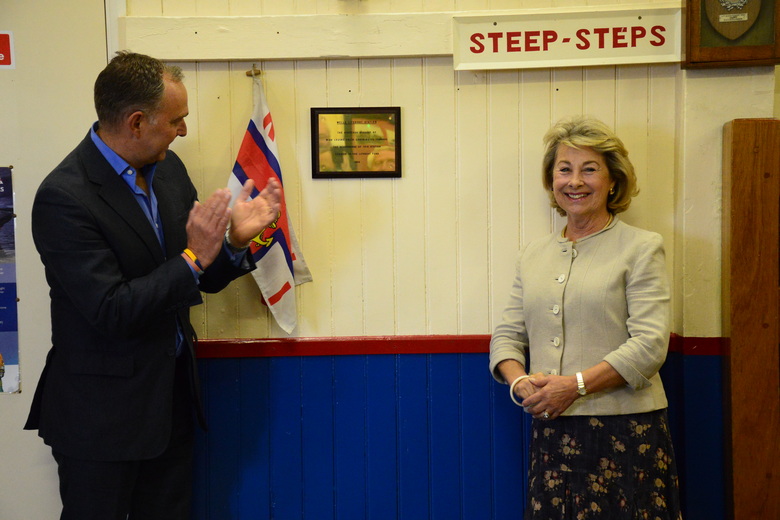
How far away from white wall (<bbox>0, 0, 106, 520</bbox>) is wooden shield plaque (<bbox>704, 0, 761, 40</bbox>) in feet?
7.19

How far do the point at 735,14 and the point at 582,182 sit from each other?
0.86m

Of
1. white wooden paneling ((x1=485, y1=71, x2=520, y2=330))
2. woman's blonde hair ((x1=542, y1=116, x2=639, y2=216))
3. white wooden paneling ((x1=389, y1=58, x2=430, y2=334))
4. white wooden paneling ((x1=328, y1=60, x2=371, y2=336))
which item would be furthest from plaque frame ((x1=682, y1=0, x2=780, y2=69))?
white wooden paneling ((x1=328, y1=60, x2=371, y2=336))

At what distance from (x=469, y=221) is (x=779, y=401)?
124 centimetres

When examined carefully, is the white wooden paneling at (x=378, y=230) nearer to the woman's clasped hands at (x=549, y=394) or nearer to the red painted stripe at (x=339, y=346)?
the red painted stripe at (x=339, y=346)

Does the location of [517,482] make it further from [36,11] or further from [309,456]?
[36,11]

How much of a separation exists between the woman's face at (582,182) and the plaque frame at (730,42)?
57 centimetres

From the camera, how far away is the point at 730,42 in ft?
7.89

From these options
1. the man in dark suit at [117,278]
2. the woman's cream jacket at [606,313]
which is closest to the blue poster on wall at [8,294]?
the man in dark suit at [117,278]

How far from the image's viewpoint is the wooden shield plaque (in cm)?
239

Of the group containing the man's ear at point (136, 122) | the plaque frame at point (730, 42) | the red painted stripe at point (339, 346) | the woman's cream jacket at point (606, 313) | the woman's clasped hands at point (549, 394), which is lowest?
the woman's clasped hands at point (549, 394)

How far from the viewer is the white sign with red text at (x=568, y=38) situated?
2486 millimetres

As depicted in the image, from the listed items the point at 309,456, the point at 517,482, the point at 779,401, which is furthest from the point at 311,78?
the point at 779,401

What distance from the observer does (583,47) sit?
2.51 m

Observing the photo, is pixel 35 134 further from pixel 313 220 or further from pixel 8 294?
pixel 313 220
